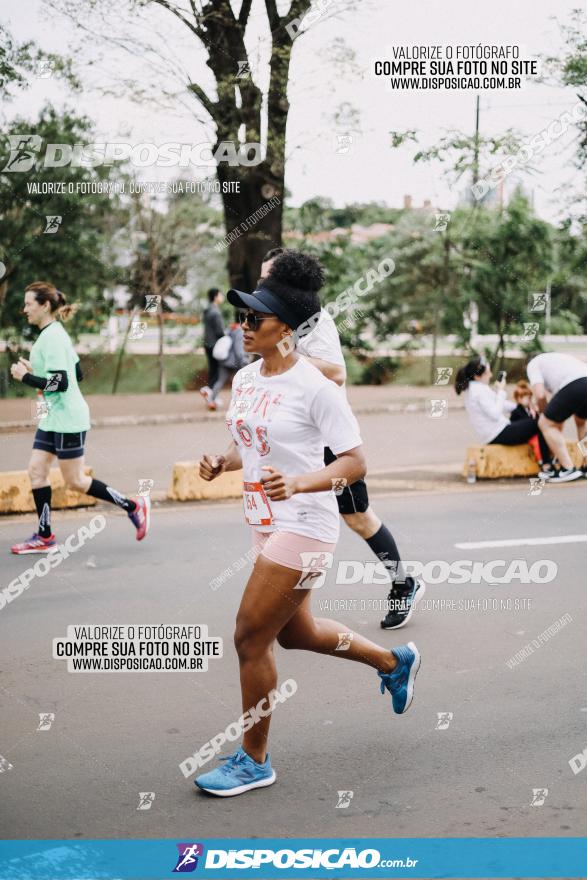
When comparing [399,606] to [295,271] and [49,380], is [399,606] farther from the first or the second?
[49,380]

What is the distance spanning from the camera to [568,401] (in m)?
10.0

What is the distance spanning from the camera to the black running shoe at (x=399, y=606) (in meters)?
5.75

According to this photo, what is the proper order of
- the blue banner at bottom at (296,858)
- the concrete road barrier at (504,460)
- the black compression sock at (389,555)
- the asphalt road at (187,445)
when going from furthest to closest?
1. the asphalt road at (187,445)
2. the concrete road barrier at (504,460)
3. the black compression sock at (389,555)
4. the blue banner at bottom at (296,858)

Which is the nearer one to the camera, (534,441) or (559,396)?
(559,396)

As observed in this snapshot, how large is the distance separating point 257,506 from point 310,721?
1.15m

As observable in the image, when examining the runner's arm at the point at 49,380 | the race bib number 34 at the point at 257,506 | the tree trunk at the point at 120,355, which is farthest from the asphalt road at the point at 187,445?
the race bib number 34 at the point at 257,506

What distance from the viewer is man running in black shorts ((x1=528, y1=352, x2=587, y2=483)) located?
1002 cm

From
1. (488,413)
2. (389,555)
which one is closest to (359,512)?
(389,555)

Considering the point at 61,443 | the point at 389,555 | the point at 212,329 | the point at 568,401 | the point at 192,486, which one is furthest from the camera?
the point at 212,329

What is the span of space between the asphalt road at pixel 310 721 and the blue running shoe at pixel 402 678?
0.16 meters

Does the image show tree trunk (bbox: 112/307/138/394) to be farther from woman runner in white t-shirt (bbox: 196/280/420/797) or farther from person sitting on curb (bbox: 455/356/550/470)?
woman runner in white t-shirt (bbox: 196/280/420/797)

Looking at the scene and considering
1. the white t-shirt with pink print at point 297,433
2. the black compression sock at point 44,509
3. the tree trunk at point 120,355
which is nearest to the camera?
the white t-shirt with pink print at point 297,433

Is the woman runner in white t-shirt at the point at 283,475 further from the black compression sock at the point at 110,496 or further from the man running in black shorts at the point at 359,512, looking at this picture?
the black compression sock at the point at 110,496

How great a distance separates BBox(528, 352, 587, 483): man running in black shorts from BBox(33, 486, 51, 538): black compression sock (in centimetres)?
484
